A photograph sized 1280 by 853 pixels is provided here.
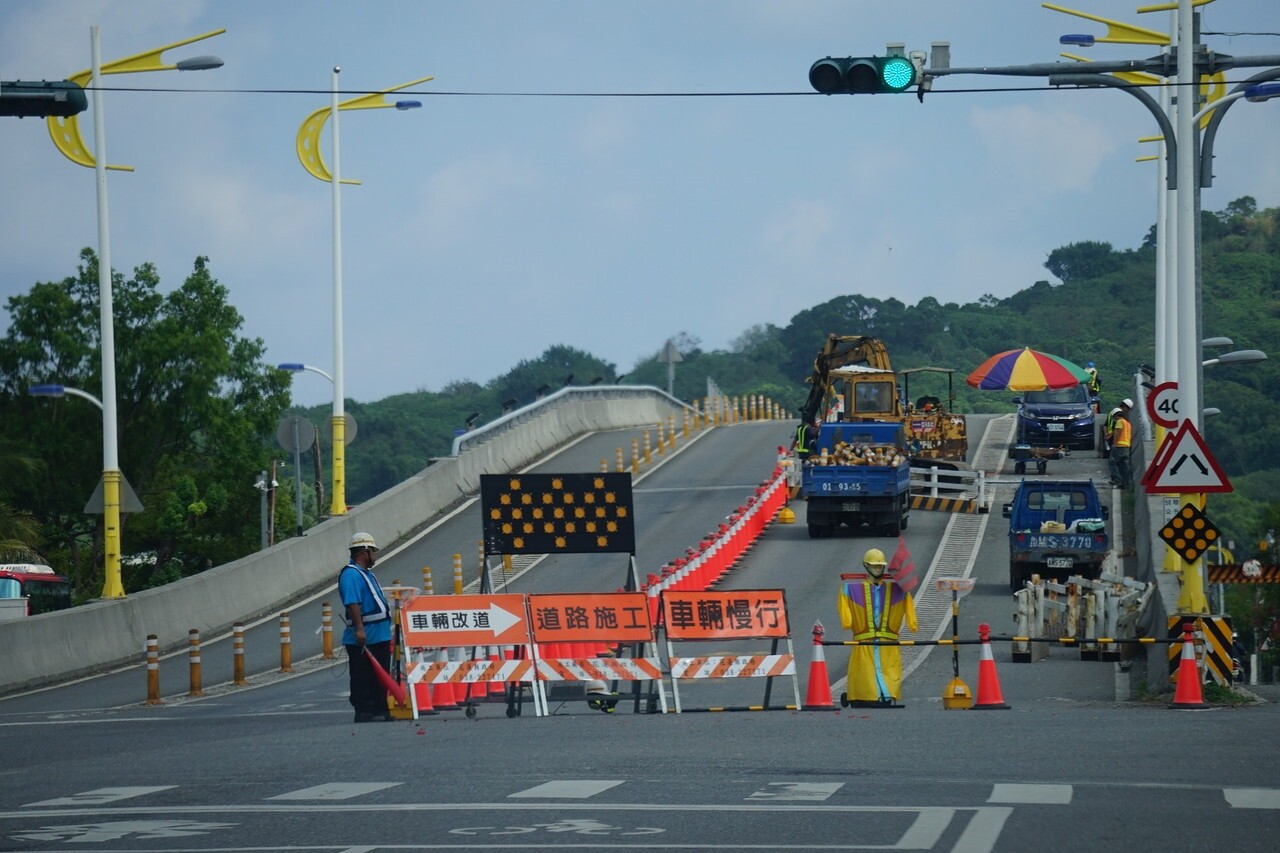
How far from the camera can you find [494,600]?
1961cm

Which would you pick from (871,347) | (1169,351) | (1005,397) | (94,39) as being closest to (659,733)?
(94,39)

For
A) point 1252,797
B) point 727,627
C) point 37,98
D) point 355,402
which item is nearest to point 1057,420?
point 727,627

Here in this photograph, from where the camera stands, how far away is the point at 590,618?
19953 millimetres

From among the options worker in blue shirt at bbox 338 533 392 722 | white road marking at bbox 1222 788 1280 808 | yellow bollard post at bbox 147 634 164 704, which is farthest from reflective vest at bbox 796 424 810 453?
white road marking at bbox 1222 788 1280 808

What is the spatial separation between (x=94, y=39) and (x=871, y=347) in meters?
29.3

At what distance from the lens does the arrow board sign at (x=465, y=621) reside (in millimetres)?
19359

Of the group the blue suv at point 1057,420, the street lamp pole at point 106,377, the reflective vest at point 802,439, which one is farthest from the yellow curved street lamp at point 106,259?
the blue suv at point 1057,420

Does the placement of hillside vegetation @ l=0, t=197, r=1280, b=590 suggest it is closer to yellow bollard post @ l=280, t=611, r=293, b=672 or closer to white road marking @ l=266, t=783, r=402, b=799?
yellow bollard post @ l=280, t=611, r=293, b=672

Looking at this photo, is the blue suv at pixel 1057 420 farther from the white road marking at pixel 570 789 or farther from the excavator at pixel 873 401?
the white road marking at pixel 570 789

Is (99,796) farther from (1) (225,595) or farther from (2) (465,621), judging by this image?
(1) (225,595)

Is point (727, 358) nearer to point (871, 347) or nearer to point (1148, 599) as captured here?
point (871, 347)

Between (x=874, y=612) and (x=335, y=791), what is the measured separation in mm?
7761

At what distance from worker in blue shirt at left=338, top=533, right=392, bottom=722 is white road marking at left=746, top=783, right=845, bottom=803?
7.41 meters

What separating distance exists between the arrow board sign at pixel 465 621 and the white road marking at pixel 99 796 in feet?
22.4
